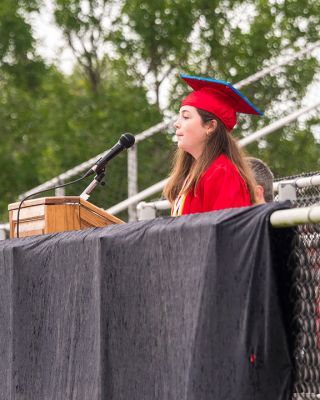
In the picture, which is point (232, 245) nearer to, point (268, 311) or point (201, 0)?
point (268, 311)

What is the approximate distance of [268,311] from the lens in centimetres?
350

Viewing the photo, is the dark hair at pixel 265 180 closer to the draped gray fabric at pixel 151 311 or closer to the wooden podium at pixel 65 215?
the wooden podium at pixel 65 215

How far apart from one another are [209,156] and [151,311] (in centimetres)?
121

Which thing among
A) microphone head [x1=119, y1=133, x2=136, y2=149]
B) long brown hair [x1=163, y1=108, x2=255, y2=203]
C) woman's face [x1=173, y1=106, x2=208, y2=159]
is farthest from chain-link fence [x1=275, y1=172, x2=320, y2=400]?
microphone head [x1=119, y1=133, x2=136, y2=149]

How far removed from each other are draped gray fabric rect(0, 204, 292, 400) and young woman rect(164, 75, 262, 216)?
576 millimetres

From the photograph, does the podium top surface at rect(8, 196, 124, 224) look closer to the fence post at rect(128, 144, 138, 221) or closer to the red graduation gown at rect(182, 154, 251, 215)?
the red graduation gown at rect(182, 154, 251, 215)

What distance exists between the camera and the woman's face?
16.9ft

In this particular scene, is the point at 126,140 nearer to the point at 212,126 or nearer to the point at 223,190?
the point at 212,126

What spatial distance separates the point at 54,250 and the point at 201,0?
2282 centimetres

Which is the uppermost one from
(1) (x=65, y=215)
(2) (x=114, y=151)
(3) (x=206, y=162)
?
(2) (x=114, y=151)

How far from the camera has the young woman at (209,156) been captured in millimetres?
4867

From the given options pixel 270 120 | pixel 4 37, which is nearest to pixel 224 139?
pixel 270 120

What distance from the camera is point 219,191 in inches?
191

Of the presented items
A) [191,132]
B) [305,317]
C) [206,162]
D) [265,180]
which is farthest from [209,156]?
[305,317]
